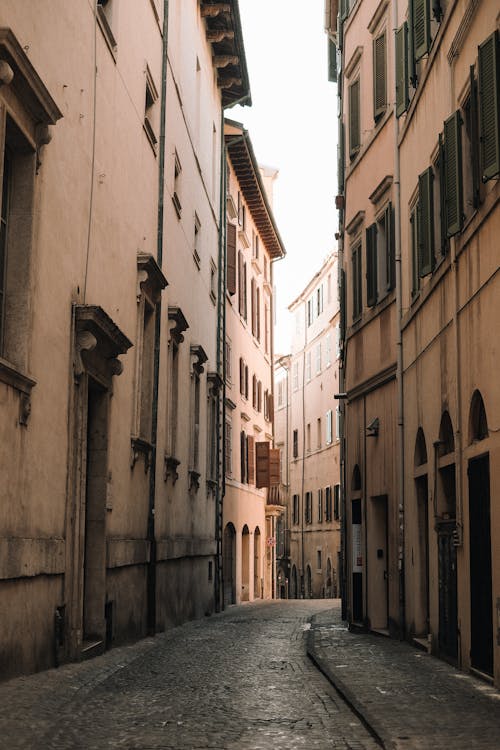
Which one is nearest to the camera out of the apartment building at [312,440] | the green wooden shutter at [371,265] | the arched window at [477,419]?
the arched window at [477,419]

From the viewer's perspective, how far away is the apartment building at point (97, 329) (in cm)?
1053

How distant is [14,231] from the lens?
35.3ft

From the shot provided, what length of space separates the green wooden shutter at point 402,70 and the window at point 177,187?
16.6 feet

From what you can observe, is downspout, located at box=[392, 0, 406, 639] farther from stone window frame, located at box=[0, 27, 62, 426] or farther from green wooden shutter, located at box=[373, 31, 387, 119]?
stone window frame, located at box=[0, 27, 62, 426]

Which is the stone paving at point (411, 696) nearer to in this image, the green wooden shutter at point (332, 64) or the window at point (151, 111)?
the window at point (151, 111)

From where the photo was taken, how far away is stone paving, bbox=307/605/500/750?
8.09 meters

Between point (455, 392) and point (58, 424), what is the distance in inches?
174

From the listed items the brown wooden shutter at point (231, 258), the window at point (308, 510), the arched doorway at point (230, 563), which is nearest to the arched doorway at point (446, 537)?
the brown wooden shutter at point (231, 258)

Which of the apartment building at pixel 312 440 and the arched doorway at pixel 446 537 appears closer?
the arched doorway at pixel 446 537

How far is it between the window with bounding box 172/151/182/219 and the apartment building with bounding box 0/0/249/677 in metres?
0.13

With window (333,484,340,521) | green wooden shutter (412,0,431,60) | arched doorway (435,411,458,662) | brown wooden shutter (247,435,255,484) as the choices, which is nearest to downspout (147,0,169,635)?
green wooden shutter (412,0,431,60)

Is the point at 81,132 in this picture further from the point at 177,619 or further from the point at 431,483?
the point at 177,619

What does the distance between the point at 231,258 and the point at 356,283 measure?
13.4m

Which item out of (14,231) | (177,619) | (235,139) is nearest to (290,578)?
(235,139)
